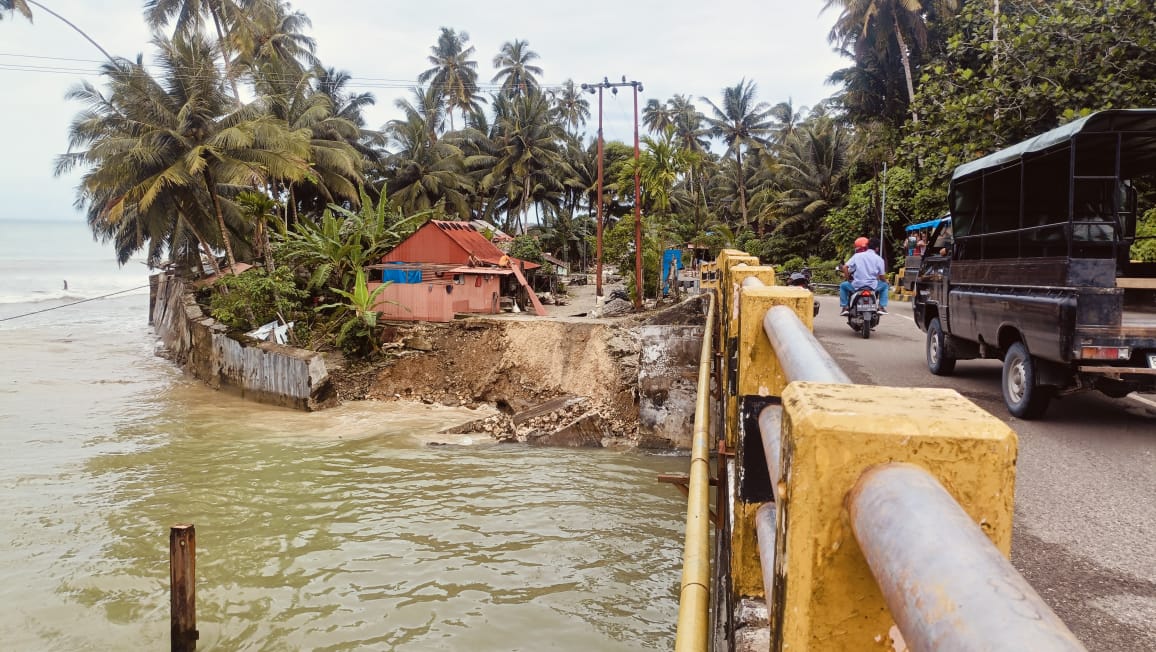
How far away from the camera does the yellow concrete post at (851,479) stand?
927mm

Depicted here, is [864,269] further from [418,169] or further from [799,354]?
[418,169]

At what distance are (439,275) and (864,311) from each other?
13045mm

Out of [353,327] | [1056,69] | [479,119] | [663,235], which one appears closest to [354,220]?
[353,327]

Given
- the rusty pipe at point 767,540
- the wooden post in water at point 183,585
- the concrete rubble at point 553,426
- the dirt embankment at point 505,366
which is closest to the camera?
the rusty pipe at point 767,540

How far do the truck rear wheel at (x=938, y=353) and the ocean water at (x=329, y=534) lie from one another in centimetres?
410

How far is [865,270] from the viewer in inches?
498

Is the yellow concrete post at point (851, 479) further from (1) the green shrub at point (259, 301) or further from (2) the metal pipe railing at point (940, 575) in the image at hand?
(1) the green shrub at point (259, 301)

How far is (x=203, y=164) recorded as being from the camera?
2197 cm

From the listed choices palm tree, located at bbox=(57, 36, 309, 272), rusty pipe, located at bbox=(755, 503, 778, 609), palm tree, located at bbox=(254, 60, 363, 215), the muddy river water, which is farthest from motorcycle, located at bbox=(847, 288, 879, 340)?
palm tree, located at bbox=(254, 60, 363, 215)

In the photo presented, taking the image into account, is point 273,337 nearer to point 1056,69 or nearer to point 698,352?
point 698,352

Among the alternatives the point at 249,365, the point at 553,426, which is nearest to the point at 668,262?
the point at 553,426

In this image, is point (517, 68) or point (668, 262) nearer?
point (668, 262)

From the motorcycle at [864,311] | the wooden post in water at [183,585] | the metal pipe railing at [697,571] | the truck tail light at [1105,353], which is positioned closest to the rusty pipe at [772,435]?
the metal pipe railing at [697,571]

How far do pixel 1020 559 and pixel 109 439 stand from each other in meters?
17.0
